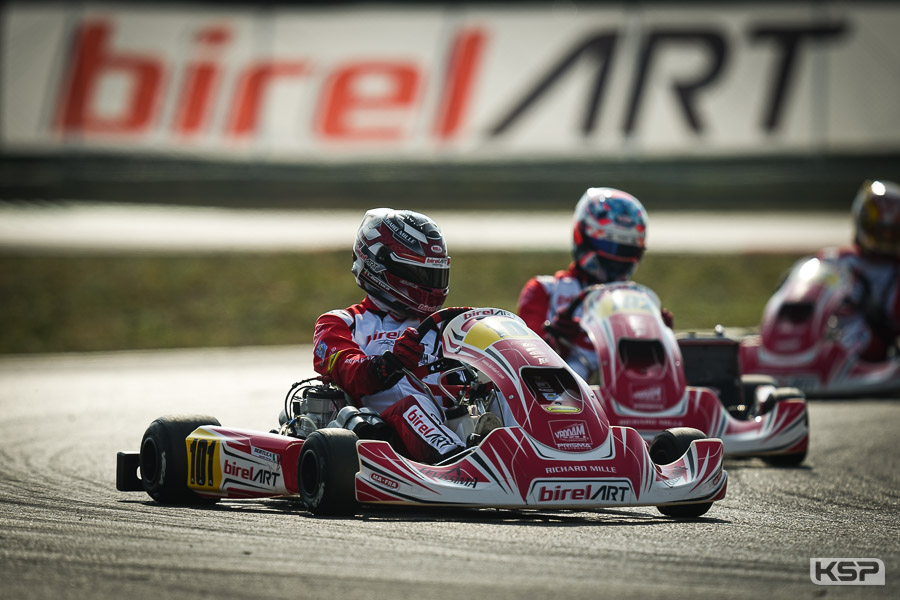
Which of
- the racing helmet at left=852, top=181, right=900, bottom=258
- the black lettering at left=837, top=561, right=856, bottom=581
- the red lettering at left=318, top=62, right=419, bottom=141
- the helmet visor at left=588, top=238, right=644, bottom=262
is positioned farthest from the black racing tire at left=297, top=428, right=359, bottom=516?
the red lettering at left=318, top=62, right=419, bottom=141

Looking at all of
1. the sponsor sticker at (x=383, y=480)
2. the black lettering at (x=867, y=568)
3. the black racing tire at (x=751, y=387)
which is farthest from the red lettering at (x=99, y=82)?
the black lettering at (x=867, y=568)

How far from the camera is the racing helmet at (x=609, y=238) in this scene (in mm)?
9859

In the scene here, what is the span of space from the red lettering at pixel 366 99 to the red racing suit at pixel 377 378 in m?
20.1

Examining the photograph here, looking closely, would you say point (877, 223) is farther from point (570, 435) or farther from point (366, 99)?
point (366, 99)

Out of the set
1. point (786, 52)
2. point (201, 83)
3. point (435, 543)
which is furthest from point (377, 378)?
point (201, 83)

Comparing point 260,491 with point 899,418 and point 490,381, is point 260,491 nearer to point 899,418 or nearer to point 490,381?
point 490,381

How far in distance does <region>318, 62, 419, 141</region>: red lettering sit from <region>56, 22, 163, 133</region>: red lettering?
3.29 meters

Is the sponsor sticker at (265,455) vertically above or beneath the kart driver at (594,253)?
beneath

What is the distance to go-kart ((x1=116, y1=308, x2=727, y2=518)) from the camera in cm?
611

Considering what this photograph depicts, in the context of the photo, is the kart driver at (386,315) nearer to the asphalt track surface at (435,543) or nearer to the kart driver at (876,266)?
the asphalt track surface at (435,543)

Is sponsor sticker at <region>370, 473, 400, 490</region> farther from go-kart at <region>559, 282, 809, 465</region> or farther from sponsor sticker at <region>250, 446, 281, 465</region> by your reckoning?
go-kart at <region>559, 282, 809, 465</region>

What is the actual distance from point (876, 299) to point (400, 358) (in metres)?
7.48

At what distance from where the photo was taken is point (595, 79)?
87.6ft

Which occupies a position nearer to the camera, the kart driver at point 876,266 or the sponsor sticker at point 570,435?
the sponsor sticker at point 570,435
